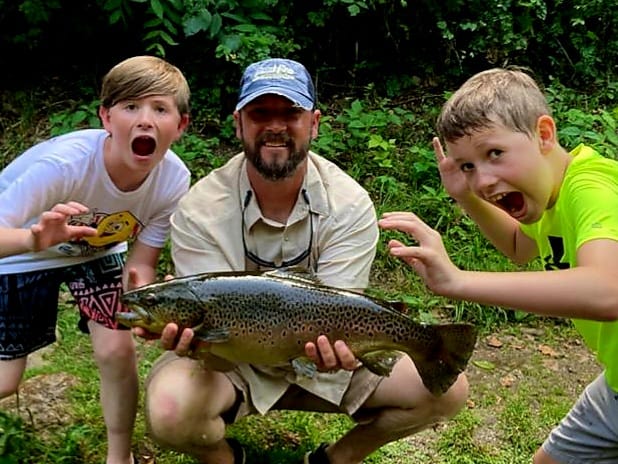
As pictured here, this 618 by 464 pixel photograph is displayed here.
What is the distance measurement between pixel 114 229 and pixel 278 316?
91 centimetres

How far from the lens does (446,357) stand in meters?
2.84

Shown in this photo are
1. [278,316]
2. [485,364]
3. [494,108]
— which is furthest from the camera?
[485,364]

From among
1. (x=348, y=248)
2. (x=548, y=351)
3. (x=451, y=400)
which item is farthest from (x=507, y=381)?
(x=348, y=248)

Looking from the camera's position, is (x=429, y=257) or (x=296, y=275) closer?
(x=429, y=257)

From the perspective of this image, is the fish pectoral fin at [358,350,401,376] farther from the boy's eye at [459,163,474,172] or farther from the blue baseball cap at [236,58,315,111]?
the blue baseball cap at [236,58,315,111]

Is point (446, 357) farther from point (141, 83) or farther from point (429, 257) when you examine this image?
A: point (141, 83)

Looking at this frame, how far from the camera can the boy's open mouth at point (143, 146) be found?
3.12 m

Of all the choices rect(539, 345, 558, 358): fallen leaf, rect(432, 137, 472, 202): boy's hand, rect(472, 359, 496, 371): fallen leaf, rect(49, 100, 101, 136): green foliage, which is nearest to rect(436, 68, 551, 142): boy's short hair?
rect(432, 137, 472, 202): boy's hand

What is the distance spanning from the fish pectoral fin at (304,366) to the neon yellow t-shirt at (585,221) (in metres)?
0.88

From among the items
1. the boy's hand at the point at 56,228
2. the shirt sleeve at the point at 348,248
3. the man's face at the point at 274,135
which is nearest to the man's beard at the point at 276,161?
the man's face at the point at 274,135

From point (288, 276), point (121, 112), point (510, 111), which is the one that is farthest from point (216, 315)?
point (510, 111)

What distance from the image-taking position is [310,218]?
3.18 meters

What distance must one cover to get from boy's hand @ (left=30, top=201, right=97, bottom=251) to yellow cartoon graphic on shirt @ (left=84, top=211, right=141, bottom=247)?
459 millimetres

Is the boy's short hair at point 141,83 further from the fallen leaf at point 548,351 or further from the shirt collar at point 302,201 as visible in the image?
the fallen leaf at point 548,351
